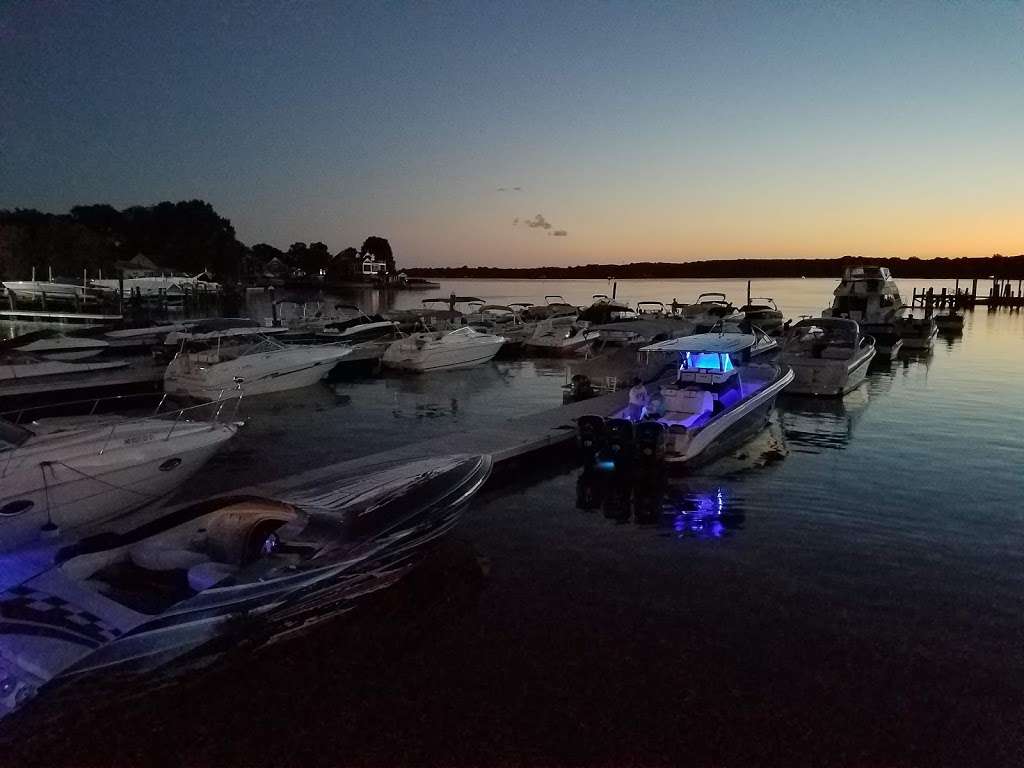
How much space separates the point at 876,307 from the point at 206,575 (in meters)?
38.5

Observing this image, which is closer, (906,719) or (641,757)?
(641,757)

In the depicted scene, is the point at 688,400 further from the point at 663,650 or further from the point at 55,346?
the point at 55,346

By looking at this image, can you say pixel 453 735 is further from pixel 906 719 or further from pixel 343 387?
pixel 343 387

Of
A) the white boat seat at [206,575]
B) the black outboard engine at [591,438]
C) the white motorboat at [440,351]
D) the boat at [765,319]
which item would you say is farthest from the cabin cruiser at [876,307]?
the white boat seat at [206,575]

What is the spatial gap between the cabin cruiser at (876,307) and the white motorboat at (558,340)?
13.9 metres

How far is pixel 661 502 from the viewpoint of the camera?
477 inches

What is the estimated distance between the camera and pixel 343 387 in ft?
80.9

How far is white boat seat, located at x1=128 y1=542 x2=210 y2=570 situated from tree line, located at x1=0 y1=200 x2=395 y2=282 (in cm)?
7273

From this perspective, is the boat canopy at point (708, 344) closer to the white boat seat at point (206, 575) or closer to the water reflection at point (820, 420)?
the water reflection at point (820, 420)

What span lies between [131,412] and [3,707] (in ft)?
52.9

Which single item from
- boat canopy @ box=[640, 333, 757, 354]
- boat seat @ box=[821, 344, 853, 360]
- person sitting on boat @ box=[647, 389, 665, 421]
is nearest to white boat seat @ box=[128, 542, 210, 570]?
person sitting on boat @ box=[647, 389, 665, 421]

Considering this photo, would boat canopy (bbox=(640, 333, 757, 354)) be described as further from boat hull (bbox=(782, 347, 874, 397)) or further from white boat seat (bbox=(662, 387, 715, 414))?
boat hull (bbox=(782, 347, 874, 397))

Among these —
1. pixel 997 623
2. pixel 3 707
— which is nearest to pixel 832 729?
pixel 997 623

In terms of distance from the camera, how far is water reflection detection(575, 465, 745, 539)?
35.7 ft
